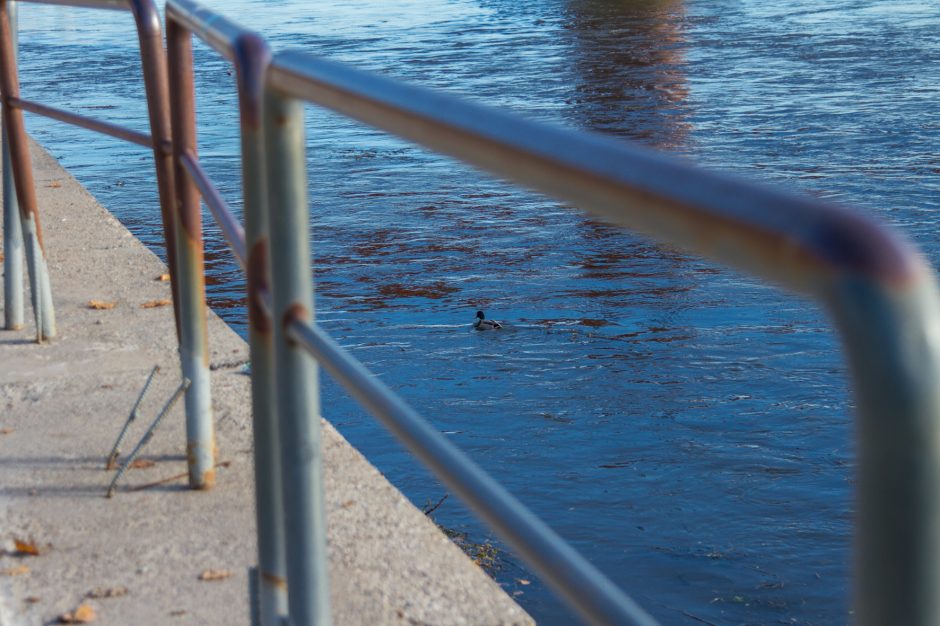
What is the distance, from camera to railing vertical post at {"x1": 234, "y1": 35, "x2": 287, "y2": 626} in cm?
168

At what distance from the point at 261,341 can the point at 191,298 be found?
1.15 m

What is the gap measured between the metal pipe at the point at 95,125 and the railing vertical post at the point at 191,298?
193 millimetres

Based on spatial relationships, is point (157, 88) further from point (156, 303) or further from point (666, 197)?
point (666, 197)

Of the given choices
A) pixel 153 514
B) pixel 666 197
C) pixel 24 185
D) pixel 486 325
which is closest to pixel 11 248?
pixel 24 185

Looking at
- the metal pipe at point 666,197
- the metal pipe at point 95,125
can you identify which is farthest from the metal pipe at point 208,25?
the metal pipe at point 666,197

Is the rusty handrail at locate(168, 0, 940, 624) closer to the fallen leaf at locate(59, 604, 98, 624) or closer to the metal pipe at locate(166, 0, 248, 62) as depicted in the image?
the metal pipe at locate(166, 0, 248, 62)

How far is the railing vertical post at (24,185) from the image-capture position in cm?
390

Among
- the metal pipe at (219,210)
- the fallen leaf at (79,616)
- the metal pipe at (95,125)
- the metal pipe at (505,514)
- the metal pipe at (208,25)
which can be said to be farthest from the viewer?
the metal pipe at (95,125)

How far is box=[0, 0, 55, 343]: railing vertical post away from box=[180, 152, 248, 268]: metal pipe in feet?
4.42

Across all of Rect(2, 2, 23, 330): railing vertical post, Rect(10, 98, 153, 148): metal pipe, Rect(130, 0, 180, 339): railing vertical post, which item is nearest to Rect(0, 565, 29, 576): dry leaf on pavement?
Rect(130, 0, 180, 339): railing vertical post

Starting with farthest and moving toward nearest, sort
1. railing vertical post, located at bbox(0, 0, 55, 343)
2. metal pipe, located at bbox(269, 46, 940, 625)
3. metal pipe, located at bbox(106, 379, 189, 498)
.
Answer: railing vertical post, located at bbox(0, 0, 55, 343) < metal pipe, located at bbox(106, 379, 189, 498) < metal pipe, located at bbox(269, 46, 940, 625)

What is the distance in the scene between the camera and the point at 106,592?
247cm

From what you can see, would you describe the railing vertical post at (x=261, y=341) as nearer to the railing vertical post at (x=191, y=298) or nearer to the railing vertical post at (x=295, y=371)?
the railing vertical post at (x=295, y=371)

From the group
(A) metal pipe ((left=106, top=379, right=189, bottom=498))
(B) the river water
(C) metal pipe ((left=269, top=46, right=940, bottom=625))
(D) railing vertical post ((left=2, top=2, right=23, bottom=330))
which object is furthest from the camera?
(D) railing vertical post ((left=2, top=2, right=23, bottom=330))
